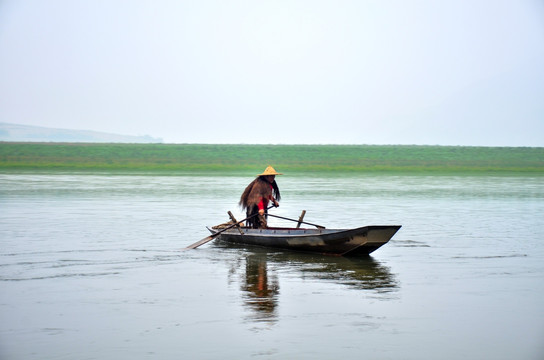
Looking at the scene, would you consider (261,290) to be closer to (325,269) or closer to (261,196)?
(325,269)

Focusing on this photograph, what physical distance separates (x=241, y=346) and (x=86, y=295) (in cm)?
350

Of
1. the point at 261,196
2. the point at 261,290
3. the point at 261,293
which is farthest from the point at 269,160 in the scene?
the point at 261,293

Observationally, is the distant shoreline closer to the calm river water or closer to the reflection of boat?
the calm river water

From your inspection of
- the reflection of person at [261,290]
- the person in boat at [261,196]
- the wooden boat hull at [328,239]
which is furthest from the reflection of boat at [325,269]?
the person in boat at [261,196]

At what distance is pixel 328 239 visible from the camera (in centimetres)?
1444

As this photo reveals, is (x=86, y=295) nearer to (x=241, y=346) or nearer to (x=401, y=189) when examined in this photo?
(x=241, y=346)

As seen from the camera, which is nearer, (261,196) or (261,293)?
(261,293)

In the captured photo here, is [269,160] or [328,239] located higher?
[269,160]

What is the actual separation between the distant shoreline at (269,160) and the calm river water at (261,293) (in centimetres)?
3928

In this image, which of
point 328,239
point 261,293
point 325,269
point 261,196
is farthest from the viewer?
point 261,196

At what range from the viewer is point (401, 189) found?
3722 cm

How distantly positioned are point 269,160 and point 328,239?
58.6 meters

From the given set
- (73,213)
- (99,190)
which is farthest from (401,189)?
(73,213)

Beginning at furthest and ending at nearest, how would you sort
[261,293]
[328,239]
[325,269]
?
[328,239] → [325,269] → [261,293]
